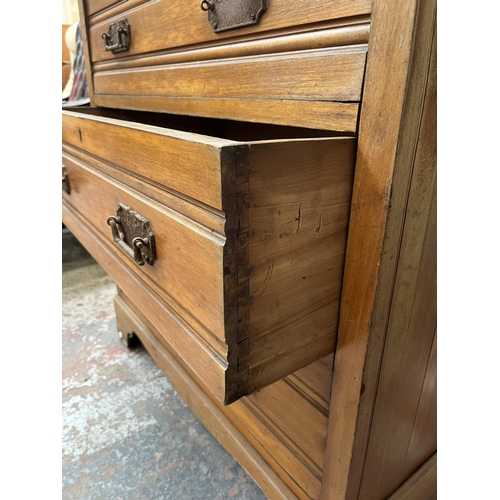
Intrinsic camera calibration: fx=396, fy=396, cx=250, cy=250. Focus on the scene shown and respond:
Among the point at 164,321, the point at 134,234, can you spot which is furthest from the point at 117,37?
the point at 164,321

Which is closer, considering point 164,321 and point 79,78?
point 164,321

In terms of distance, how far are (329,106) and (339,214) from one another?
0.42 ft

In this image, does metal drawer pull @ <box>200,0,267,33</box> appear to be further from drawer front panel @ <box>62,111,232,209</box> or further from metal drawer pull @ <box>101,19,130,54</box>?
metal drawer pull @ <box>101,19,130,54</box>

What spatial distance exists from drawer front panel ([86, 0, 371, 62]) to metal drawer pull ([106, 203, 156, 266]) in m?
0.30

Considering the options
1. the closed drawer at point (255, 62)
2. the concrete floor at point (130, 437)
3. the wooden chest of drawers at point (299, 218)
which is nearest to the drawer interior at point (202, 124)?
the closed drawer at point (255, 62)

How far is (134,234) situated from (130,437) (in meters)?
0.73

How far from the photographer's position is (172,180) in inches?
16.6

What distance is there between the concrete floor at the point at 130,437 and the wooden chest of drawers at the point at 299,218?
0.89ft

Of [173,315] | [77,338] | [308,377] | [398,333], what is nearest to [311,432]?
[308,377]

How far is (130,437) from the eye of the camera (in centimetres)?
104

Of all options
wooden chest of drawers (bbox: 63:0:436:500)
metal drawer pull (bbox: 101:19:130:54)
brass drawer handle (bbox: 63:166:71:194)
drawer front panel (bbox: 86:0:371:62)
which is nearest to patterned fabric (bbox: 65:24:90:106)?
drawer front panel (bbox: 86:0:371:62)

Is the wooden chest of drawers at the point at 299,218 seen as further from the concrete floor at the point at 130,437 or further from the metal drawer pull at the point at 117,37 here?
the concrete floor at the point at 130,437

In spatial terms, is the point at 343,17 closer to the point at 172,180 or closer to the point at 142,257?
the point at 172,180

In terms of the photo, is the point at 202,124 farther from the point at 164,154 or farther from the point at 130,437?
the point at 130,437
